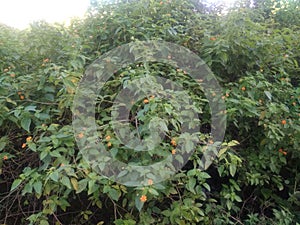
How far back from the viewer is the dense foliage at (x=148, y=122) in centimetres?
139

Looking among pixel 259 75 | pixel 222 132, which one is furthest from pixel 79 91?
pixel 259 75

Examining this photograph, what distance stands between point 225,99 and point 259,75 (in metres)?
0.35

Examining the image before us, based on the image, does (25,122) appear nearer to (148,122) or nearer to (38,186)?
(38,186)

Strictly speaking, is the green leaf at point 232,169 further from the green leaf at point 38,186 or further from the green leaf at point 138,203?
the green leaf at point 38,186

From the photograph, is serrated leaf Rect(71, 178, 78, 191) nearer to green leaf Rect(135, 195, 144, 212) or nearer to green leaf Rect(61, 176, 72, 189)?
green leaf Rect(61, 176, 72, 189)

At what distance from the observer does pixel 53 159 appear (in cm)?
151

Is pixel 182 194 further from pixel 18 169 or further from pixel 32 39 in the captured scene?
pixel 32 39

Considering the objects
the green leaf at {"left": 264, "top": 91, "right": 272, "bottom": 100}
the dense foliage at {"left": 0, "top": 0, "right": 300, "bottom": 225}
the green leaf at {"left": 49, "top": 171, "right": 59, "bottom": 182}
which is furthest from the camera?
the green leaf at {"left": 264, "top": 91, "right": 272, "bottom": 100}

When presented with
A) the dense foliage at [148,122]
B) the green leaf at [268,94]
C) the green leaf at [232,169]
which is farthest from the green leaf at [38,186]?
the green leaf at [268,94]

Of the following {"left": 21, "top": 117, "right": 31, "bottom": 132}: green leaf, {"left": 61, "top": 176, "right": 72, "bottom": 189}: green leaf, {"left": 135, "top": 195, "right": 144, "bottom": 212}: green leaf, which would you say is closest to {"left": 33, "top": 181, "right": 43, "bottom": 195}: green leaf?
{"left": 61, "top": 176, "right": 72, "bottom": 189}: green leaf

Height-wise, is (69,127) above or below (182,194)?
above

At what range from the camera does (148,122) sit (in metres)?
1.38

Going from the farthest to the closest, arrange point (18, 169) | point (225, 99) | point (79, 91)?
point (225, 99), point (18, 169), point (79, 91)

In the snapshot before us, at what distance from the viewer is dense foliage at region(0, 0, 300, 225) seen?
139 cm
